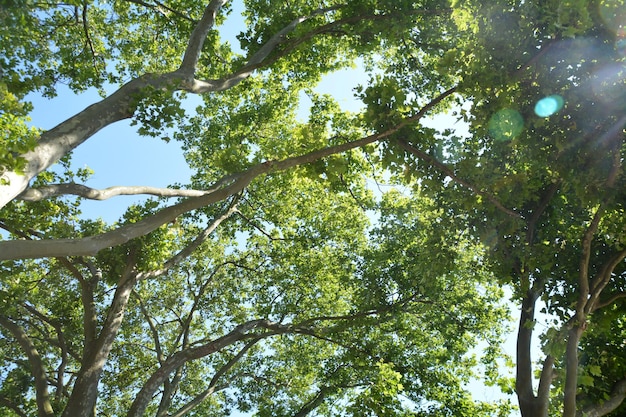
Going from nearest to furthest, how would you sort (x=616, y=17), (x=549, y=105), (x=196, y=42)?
1. (x=616, y=17)
2. (x=549, y=105)
3. (x=196, y=42)

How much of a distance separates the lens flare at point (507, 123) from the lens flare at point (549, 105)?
22 centimetres

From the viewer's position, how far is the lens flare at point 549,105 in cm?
565

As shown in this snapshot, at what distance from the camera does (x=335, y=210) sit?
47.1ft

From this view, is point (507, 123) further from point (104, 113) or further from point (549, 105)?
point (104, 113)

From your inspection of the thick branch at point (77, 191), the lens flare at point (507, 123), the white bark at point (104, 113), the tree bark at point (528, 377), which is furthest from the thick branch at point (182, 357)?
the lens flare at point (507, 123)

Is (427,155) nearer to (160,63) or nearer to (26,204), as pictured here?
(26,204)

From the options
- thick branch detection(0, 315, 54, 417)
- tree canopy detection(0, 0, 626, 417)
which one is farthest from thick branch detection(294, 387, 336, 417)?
thick branch detection(0, 315, 54, 417)

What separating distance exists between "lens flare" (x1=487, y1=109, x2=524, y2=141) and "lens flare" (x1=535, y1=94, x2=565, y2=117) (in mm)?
224

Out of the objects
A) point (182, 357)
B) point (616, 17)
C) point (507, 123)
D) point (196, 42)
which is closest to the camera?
point (616, 17)

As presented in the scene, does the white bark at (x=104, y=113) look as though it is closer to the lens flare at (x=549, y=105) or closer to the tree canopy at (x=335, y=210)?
the tree canopy at (x=335, y=210)

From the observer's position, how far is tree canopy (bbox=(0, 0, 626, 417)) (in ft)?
18.3

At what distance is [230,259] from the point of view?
50.5 feet

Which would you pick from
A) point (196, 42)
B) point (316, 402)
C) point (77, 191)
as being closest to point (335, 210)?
point (316, 402)

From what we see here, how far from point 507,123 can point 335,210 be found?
343 inches
